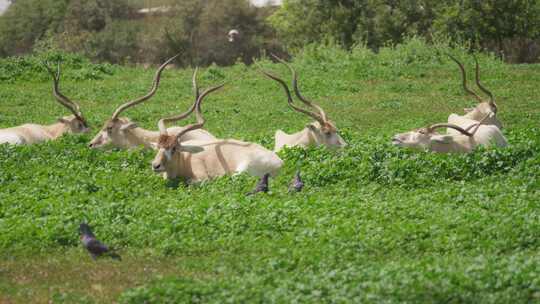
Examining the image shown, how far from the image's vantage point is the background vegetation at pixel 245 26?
3459 cm

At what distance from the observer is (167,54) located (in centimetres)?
5012

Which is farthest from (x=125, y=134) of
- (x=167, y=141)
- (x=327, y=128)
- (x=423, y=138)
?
(x=423, y=138)

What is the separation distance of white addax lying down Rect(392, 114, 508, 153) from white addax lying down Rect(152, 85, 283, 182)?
2118 millimetres

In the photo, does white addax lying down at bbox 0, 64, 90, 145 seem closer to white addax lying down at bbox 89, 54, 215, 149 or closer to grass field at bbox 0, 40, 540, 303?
white addax lying down at bbox 89, 54, 215, 149

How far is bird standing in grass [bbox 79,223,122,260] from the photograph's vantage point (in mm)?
7730

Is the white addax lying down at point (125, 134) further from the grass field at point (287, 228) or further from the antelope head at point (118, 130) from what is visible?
the grass field at point (287, 228)

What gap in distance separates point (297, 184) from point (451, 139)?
3.12 meters

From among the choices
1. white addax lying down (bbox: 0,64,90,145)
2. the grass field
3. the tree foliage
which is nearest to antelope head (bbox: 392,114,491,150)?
the grass field

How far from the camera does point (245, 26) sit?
53.2 meters

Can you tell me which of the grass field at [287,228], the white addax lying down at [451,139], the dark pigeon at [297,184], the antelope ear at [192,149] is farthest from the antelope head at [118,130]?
the white addax lying down at [451,139]

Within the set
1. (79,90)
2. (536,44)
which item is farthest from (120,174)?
(536,44)

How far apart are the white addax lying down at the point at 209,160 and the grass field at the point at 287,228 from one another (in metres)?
0.27

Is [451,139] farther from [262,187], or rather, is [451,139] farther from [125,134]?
[125,134]

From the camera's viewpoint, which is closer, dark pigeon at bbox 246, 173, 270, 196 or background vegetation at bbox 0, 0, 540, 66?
dark pigeon at bbox 246, 173, 270, 196
